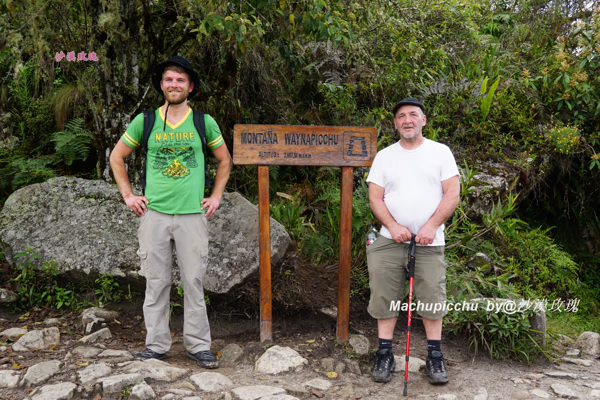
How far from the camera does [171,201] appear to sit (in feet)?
13.2

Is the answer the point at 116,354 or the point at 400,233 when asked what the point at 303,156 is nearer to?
the point at 400,233

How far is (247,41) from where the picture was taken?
4.63 m

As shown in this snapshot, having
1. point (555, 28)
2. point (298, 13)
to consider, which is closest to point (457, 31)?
point (555, 28)

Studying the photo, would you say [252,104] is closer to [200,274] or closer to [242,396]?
[200,274]

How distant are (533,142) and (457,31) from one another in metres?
2.49

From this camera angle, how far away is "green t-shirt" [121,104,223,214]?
4027 millimetres

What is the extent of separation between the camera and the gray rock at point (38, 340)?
173 inches

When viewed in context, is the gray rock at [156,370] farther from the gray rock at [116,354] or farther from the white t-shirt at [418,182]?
the white t-shirt at [418,182]

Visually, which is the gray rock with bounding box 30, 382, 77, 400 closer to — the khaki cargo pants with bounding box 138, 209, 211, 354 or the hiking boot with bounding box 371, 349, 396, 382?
the khaki cargo pants with bounding box 138, 209, 211, 354

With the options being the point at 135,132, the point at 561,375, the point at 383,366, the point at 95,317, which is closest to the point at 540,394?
the point at 561,375

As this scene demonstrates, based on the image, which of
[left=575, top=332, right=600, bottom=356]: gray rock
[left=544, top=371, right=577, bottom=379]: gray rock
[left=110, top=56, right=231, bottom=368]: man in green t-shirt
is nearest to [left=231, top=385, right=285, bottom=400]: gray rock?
[left=110, top=56, right=231, bottom=368]: man in green t-shirt

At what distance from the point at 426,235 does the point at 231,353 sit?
2.04 m

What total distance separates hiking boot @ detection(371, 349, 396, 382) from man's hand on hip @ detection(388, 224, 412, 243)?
981mm

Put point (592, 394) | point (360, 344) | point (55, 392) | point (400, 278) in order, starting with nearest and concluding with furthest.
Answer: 1. point (55, 392)
2. point (592, 394)
3. point (400, 278)
4. point (360, 344)
